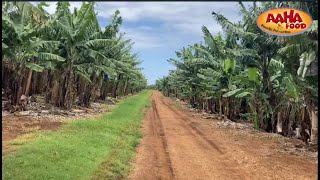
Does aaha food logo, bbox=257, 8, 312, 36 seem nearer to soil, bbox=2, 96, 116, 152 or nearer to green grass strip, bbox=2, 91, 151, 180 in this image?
green grass strip, bbox=2, 91, 151, 180

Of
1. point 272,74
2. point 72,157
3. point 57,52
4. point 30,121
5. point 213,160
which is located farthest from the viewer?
point 57,52

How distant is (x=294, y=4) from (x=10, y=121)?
11.9 m

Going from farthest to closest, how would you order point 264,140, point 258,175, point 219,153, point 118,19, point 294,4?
point 118,19 → point 264,140 → point 219,153 → point 294,4 → point 258,175

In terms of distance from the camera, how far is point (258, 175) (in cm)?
995

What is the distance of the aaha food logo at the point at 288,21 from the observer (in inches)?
368

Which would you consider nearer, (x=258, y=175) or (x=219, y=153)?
(x=258, y=175)

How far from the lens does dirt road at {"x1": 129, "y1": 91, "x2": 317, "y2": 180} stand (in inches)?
390

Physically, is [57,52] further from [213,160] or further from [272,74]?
A: [213,160]

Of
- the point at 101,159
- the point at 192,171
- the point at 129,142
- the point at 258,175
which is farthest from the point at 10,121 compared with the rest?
the point at 258,175

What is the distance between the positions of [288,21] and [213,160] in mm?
4485

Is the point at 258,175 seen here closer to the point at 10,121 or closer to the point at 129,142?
the point at 129,142

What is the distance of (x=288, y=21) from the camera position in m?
9.36

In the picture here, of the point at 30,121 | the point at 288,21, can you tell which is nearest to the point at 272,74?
the point at 288,21

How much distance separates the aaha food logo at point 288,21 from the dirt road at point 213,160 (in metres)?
3.45
